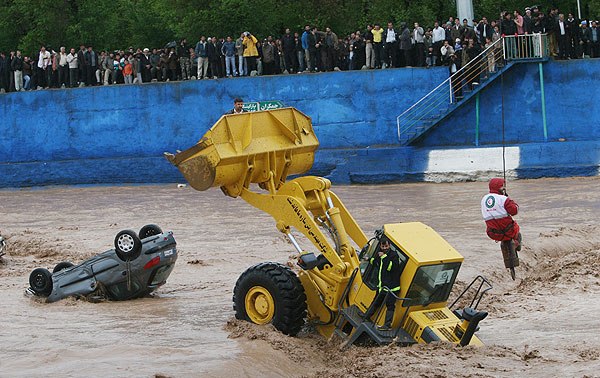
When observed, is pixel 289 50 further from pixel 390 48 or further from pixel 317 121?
pixel 390 48

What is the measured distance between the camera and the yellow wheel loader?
539 inches

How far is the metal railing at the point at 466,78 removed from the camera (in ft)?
118

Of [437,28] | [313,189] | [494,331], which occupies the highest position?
[437,28]

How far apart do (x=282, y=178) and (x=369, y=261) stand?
2055 millimetres

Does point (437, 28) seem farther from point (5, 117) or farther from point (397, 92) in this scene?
point (5, 117)

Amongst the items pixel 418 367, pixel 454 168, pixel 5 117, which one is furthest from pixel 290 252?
pixel 5 117

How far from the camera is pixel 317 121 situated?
3934cm

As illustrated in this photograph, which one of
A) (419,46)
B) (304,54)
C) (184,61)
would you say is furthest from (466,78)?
(184,61)

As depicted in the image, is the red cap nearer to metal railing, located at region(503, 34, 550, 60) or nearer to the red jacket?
the red jacket

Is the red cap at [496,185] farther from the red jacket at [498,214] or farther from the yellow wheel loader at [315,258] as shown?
the yellow wheel loader at [315,258]

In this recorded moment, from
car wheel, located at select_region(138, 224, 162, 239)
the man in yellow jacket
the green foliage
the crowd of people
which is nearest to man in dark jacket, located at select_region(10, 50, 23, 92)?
the crowd of people

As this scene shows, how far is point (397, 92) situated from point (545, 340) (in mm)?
24009

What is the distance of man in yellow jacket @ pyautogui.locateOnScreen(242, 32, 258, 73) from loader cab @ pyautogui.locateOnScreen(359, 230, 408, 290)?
990 inches

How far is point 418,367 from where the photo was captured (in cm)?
1270
